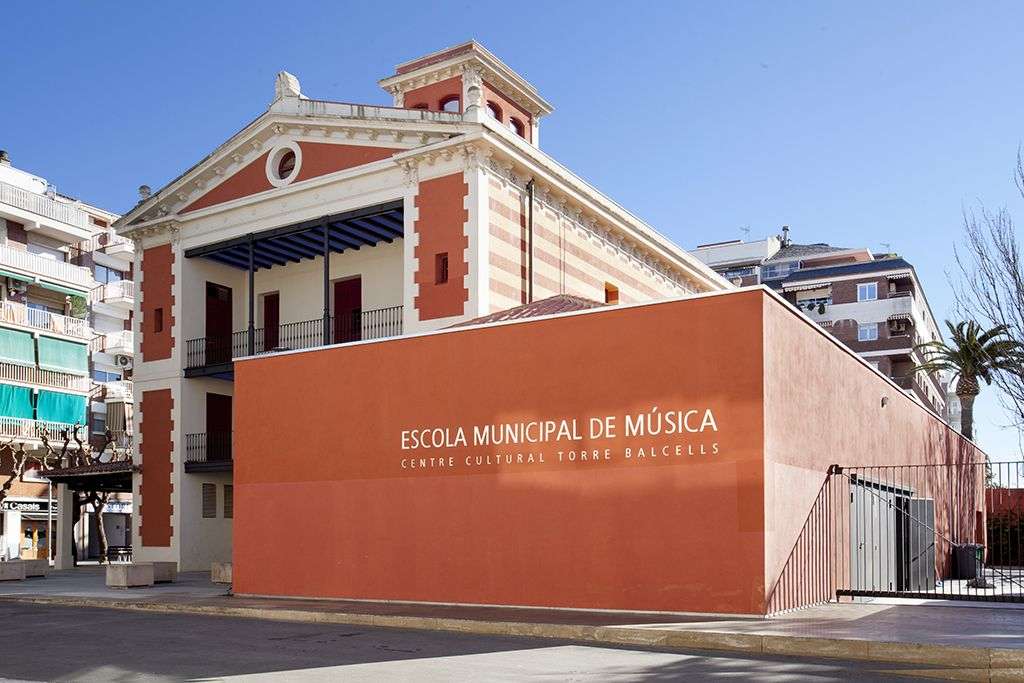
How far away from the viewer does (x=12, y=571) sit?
25266 millimetres

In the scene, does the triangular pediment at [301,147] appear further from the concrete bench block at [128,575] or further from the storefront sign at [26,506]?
the storefront sign at [26,506]

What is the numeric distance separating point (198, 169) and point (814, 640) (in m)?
21.4

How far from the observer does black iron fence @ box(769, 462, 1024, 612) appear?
14.3 meters

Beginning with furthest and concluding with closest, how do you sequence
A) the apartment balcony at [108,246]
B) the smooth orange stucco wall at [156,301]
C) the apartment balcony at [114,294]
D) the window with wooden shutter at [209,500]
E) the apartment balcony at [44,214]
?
the apartment balcony at [114,294], the apartment balcony at [108,246], the apartment balcony at [44,214], the smooth orange stucco wall at [156,301], the window with wooden shutter at [209,500]

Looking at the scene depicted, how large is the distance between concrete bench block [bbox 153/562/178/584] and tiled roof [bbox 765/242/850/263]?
57435 mm

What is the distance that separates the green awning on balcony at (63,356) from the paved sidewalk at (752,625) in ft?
94.8

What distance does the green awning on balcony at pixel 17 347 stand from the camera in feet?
136

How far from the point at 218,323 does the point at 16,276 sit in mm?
18304

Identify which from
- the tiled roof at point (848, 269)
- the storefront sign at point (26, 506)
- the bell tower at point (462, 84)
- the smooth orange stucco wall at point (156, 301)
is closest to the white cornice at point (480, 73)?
the bell tower at point (462, 84)

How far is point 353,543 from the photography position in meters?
16.9

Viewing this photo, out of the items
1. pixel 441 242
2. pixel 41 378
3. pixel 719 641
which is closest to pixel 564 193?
pixel 441 242

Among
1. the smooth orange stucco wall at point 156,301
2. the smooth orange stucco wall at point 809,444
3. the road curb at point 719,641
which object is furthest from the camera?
the smooth orange stucco wall at point 156,301

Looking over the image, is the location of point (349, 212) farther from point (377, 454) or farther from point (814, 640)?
point (814, 640)

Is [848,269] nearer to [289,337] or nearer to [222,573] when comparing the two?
[289,337]
